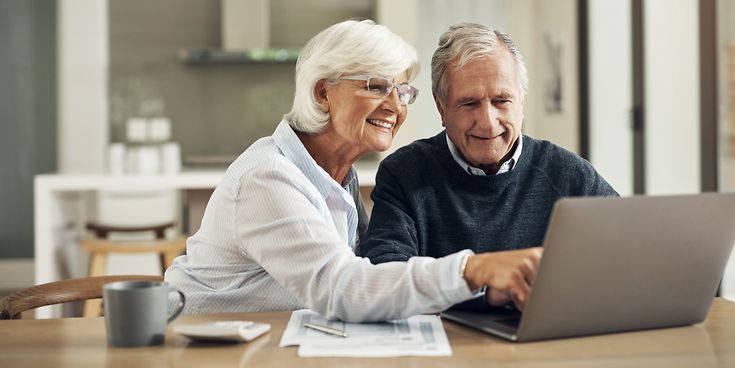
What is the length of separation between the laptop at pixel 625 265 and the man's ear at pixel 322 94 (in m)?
0.61

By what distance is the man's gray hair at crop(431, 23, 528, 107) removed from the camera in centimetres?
201

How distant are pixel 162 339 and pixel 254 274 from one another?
16.2 inches

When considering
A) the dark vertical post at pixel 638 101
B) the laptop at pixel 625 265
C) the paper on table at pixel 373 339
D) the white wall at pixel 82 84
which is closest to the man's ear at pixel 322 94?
the paper on table at pixel 373 339

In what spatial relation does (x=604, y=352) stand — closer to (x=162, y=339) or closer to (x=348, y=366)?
(x=348, y=366)

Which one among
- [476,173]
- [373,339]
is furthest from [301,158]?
[373,339]

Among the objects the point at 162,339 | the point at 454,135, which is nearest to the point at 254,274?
the point at 162,339

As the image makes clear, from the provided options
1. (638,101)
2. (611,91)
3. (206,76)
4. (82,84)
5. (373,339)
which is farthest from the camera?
(206,76)

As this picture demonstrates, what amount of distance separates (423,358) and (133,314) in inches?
16.6

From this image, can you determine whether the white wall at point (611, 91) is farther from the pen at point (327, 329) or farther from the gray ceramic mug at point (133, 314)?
the gray ceramic mug at point (133, 314)

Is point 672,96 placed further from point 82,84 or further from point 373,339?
point 373,339

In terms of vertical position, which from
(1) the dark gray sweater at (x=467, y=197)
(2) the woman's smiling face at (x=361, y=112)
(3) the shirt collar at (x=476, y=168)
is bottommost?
(1) the dark gray sweater at (x=467, y=197)

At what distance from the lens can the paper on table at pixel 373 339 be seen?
4.38ft

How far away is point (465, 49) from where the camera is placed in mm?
2008

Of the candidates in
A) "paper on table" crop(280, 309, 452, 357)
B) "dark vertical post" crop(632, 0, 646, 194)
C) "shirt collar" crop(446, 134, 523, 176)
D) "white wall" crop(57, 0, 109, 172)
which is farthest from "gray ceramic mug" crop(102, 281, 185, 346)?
"white wall" crop(57, 0, 109, 172)
